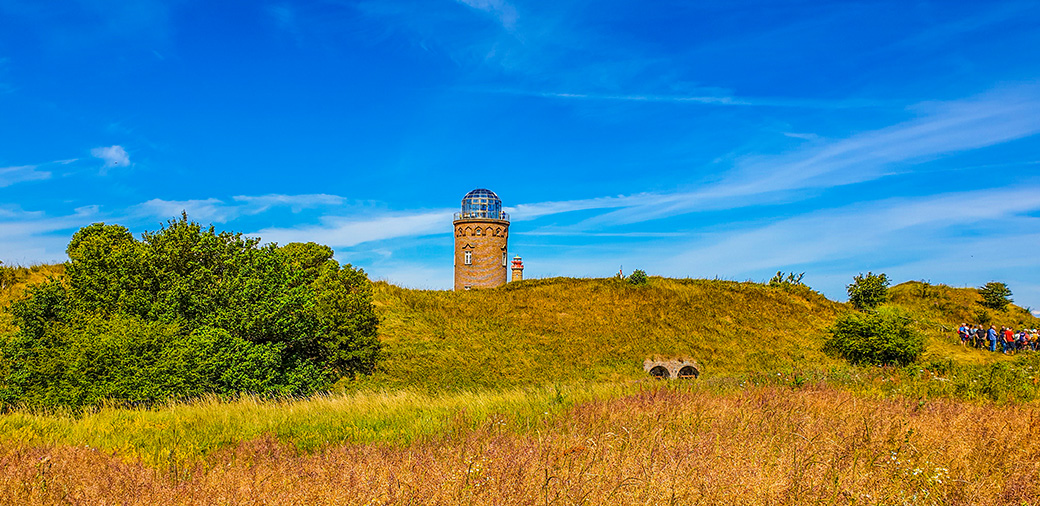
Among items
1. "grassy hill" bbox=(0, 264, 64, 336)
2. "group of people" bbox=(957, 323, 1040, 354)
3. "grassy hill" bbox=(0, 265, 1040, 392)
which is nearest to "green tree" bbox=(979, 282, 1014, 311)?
"grassy hill" bbox=(0, 265, 1040, 392)

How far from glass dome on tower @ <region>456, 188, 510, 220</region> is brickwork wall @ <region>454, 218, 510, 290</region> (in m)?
1.26

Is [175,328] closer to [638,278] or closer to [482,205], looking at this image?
[638,278]

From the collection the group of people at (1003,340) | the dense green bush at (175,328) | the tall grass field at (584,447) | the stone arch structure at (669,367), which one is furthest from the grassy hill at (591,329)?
the tall grass field at (584,447)

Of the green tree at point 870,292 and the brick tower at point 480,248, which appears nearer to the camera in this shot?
the green tree at point 870,292

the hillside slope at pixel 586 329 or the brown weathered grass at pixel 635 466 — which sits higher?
the hillside slope at pixel 586 329

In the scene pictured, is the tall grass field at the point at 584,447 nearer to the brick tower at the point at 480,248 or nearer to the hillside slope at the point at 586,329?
the hillside slope at the point at 586,329

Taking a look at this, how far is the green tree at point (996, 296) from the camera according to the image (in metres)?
43.8

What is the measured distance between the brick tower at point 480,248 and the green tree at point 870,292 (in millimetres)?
29371

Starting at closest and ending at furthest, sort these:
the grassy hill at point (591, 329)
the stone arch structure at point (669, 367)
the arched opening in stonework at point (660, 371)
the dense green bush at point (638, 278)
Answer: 1. the grassy hill at point (591, 329)
2. the stone arch structure at point (669, 367)
3. the arched opening in stonework at point (660, 371)
4. the dense green bush at point (638, 278)

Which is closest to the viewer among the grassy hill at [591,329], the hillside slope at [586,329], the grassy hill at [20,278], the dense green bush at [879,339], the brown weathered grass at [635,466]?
the brown weathered grass at [635,466]

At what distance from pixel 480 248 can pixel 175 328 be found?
4260 centimetres

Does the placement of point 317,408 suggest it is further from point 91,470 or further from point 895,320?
point 895,320

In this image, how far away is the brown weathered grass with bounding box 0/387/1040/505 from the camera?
16.5 ft

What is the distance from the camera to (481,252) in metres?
58.2
